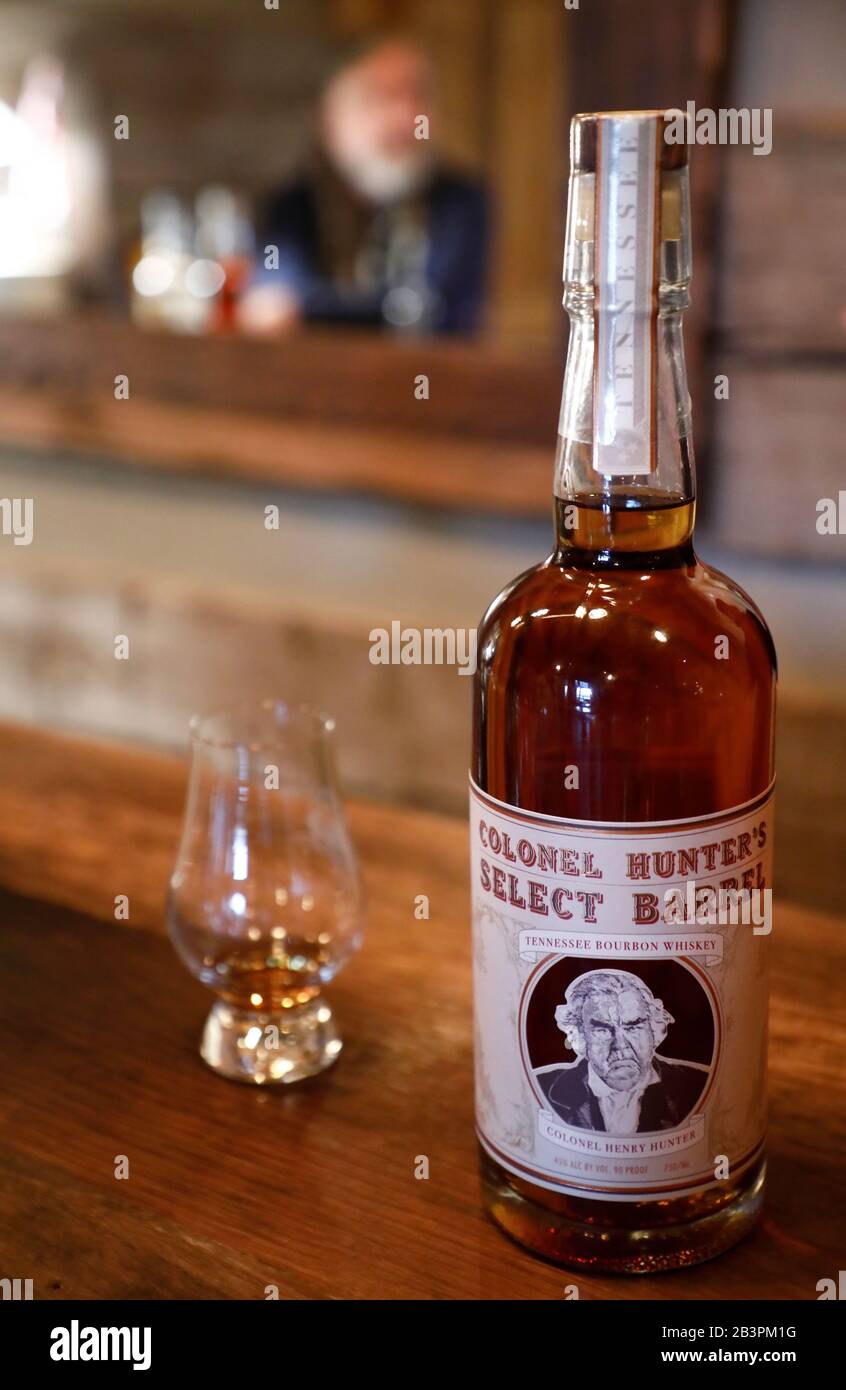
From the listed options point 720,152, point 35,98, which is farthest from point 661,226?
point 35,98

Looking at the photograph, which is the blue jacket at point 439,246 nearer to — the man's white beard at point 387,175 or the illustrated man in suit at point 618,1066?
the man's white beard at point 387,175

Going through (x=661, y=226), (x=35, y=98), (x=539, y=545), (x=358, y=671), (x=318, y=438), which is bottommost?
(x=358, y=671)

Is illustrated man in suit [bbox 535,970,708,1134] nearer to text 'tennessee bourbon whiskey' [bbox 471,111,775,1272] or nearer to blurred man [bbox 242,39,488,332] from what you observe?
text 'tennessee bourbon whiskey' [bbox 471,111,775,1272]

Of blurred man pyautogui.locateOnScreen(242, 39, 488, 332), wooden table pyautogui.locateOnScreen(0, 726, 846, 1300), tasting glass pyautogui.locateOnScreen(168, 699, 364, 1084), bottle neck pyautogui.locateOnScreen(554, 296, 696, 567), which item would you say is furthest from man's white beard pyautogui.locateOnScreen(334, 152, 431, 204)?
bottle neck pyautogui.locateOnScreen(554, 296, 696, 567)

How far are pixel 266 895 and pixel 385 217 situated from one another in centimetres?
296

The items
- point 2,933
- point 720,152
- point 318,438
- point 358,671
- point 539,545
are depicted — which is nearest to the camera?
point 2,933

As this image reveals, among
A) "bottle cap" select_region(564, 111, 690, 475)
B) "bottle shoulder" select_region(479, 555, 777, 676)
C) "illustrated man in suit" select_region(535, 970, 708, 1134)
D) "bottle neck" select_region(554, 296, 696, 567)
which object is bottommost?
"illustrated man in suit" select_region(535, 970, 708, 1134)

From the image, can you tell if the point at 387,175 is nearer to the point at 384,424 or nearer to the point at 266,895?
the point at 384,424

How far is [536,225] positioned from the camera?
14.4ft

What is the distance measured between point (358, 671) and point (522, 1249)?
1.21 meters

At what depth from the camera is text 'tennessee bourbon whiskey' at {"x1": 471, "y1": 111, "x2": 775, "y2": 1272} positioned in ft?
1.56

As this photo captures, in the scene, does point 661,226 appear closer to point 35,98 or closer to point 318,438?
point 318,438

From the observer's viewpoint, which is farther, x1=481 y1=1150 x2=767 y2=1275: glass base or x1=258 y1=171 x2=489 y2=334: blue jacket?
x1=258 y1=171 x2=489 y2=334: blue jacket

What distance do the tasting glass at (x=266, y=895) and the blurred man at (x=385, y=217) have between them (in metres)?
2.23
